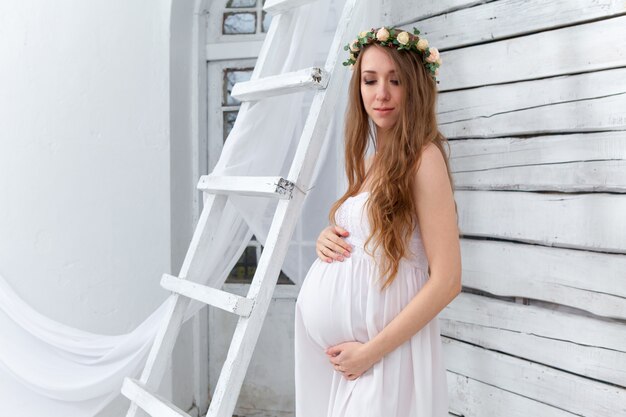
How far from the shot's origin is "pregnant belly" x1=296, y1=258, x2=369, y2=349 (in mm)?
1512

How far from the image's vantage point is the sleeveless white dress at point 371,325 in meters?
1.49

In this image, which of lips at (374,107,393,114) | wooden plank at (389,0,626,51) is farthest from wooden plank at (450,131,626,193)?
lips at (374,107,393,114)

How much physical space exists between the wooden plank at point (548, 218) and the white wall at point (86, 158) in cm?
158

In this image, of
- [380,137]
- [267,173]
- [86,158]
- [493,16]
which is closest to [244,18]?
[86,158]

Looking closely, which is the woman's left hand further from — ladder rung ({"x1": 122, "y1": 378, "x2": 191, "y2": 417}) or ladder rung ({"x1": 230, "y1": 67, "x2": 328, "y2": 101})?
ladder rung ({"x1": 230, "y1": 67, "x2": 328, "y2": 101})

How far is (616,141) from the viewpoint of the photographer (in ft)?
5.26

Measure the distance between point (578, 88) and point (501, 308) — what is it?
683 mm

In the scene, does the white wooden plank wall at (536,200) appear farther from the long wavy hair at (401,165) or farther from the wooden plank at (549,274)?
the long wavy hair at (401,165)

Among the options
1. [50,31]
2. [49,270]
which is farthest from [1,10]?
[49,270]

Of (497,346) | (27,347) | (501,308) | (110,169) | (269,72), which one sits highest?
(269,72)

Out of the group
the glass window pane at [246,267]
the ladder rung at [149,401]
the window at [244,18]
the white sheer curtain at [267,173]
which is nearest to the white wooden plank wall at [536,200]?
the white sheer curtain at [267,173]

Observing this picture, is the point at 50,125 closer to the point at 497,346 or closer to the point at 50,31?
the point at 50,31

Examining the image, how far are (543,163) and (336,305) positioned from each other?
756mm

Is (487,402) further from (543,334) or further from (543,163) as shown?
(543,163)
